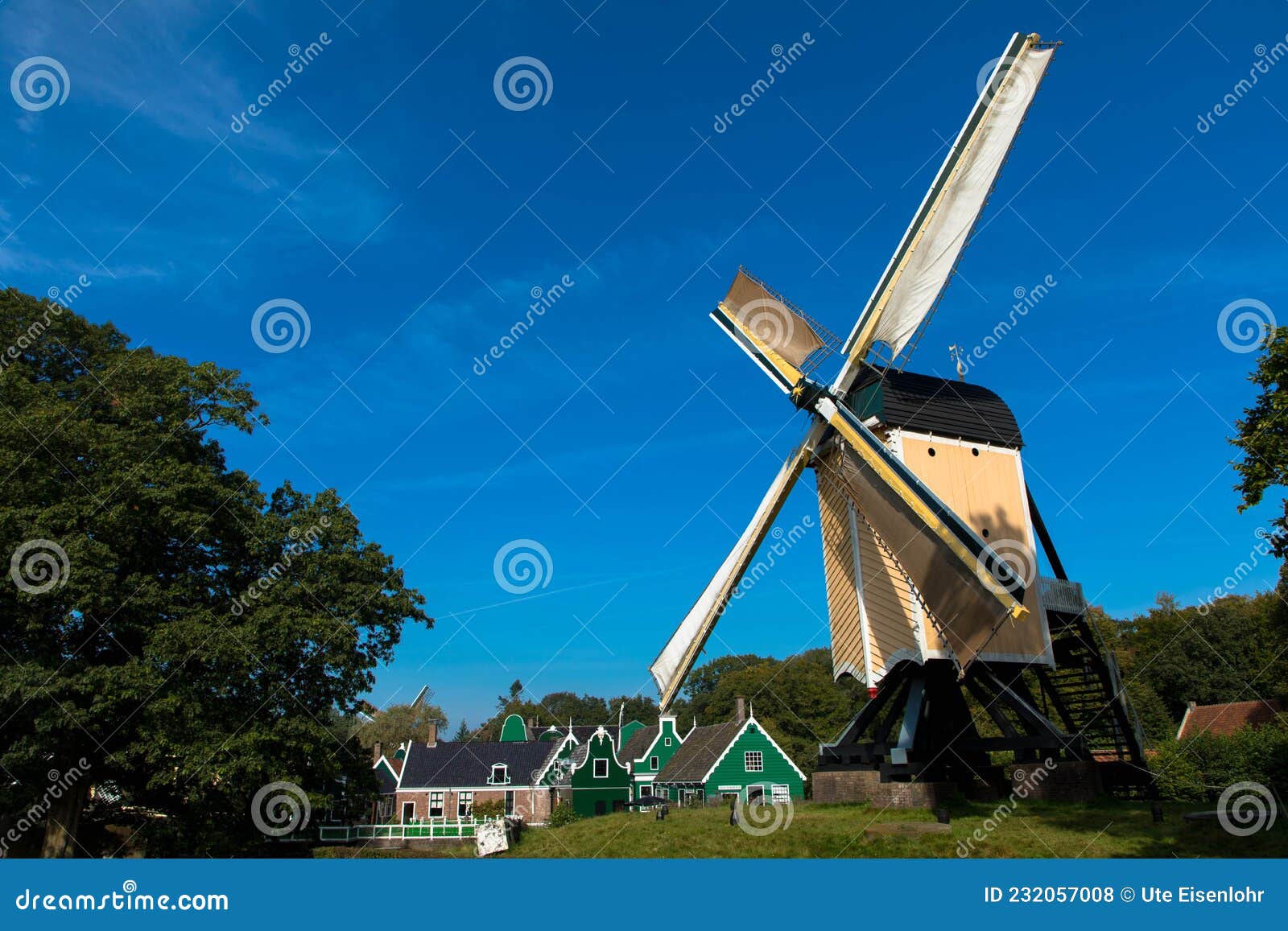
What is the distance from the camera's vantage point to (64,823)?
888 inches

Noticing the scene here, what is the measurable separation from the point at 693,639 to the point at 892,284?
10.9m

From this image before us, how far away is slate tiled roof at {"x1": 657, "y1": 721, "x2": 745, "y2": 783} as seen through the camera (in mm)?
45188

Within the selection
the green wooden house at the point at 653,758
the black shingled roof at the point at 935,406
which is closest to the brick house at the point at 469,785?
the green wooden house at the point at 653,758

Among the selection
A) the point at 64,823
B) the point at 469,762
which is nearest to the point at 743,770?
the point at 469,762

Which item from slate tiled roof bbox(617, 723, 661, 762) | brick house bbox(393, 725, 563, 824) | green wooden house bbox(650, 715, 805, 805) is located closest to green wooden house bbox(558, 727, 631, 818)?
brick house bbox(393, 725, 563, 824)

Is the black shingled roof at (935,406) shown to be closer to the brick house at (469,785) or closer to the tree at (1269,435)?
the tree at (1269,435)

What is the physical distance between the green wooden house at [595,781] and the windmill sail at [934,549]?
30087mm

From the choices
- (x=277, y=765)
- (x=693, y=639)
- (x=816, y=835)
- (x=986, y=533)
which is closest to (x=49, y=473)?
(x=277, y=765)

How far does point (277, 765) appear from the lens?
74.8 feet

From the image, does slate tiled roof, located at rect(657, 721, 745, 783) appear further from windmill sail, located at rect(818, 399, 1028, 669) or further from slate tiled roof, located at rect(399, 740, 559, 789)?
windmill sail, located at rect(818, 399, 1028, 669)

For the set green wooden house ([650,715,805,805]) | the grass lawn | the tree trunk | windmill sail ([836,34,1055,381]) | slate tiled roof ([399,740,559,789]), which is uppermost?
windmill sail ([836,34,1055,381])

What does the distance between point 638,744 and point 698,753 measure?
13043 millimetres

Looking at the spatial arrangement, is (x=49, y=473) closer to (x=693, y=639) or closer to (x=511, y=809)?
(x=693, y=639)

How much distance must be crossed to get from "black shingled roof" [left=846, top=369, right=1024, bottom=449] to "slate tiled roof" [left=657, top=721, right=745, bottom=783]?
2718 centimetres
